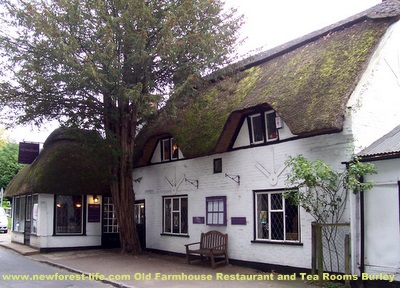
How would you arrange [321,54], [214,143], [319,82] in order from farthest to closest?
[214,143], [321,54], [319,82]

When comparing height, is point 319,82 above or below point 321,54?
below

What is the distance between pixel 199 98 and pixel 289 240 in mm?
6208

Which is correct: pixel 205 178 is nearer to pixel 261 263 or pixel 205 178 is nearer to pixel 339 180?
pixel 261 263

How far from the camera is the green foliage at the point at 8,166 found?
40.9 m

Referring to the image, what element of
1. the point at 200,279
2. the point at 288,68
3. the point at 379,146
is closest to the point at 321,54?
the point at 288,68

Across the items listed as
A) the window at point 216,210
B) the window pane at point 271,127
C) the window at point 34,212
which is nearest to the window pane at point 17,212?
the window at point 34,212

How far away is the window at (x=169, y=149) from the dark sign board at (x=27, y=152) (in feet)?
25.2

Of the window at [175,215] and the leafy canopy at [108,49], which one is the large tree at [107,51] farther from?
the window at [175,215]

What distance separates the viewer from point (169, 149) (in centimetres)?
1833

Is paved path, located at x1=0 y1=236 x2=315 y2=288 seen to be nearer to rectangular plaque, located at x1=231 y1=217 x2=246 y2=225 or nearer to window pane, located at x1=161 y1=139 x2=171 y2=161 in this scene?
rectangular plaque, located at x1=231 y1=217 x2=246 y2=225

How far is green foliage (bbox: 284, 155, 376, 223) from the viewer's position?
398 inches

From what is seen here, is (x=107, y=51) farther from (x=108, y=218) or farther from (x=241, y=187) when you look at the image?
(x=108, y=218)

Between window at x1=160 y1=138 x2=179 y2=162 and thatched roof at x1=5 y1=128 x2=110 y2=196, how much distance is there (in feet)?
8.11

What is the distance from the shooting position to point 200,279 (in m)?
12.2
